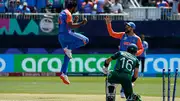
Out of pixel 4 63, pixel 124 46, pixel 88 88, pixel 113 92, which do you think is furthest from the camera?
pixel 4 63

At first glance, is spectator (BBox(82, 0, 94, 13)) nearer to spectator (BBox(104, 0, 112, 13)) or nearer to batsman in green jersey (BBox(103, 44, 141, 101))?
spectator (BBox(104, 0, 112, 13))

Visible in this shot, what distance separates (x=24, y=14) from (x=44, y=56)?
2.29m

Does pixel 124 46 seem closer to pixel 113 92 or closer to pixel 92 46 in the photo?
pixel 113 92

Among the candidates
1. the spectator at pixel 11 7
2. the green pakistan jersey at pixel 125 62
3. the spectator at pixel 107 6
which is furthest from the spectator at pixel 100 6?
the green pakistan jersey at pixel 125 62

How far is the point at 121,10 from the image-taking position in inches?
1134

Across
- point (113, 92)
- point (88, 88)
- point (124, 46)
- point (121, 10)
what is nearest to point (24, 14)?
point (121, 10)

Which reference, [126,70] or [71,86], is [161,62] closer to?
[71,86]

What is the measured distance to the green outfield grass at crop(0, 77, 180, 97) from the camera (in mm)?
19428

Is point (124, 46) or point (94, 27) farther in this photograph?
point (94, 27)

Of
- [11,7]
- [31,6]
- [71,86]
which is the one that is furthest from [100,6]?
[71,86]

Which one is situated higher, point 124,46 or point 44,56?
point 124,46

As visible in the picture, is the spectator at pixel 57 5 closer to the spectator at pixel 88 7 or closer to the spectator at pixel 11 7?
the spectator at pixel 88 7

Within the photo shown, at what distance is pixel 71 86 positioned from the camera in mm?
21797

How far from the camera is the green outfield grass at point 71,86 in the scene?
1943 centimetres
